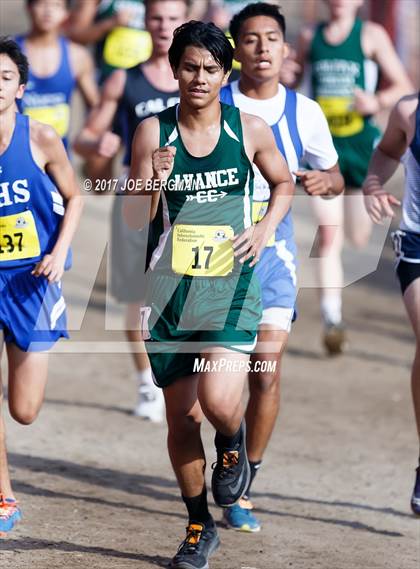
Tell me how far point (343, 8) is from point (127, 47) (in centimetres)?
209

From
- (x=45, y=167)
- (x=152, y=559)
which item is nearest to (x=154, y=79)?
(x=45, y=167)

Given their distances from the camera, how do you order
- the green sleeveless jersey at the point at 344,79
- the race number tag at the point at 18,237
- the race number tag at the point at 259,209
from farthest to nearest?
the green sleeveless jersey at the point at 344,79 < the race number tag at the point at 259,209 < the race number tag at the point at 18,237

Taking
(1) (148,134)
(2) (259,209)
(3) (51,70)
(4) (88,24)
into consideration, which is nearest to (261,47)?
(2) (259,209)

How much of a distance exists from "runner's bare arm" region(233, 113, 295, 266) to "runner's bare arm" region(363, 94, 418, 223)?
27.8 inches

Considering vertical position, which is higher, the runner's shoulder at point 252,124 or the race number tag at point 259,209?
the runner's shoulder at point 252,124

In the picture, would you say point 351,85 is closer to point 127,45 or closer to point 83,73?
point 83,73

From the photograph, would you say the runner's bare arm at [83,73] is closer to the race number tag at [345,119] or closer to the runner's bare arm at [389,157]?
the race number tag at [345,119]

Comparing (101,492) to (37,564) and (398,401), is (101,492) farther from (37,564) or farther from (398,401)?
(398,401)

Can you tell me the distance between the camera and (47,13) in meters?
8.93

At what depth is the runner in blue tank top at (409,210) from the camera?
18.5ft

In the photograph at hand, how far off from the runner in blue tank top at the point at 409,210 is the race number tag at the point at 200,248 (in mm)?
1073

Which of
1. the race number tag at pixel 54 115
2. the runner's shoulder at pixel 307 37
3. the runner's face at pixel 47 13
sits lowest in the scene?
the race number tag at pixel 54 115

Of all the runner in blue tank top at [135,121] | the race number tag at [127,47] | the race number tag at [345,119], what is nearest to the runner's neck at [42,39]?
the race number tag at [127,47]

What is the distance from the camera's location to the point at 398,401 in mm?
8180
